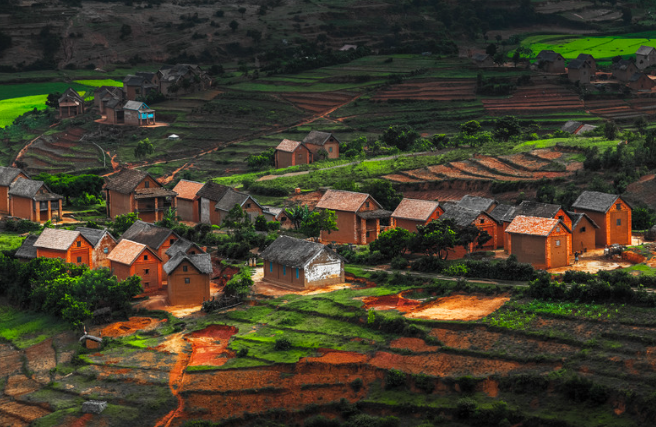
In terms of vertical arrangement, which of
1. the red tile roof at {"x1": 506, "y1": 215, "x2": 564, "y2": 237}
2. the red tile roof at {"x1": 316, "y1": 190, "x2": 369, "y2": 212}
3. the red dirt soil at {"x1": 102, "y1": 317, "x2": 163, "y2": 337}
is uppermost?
the red tile roof at {"x1": 316, "y1": 190, "x2": 369, "y2": 212}

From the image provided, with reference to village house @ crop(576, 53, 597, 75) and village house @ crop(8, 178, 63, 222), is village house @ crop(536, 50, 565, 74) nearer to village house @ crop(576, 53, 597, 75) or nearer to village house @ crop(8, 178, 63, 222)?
village house @ crop(576, 53, 597, 75)

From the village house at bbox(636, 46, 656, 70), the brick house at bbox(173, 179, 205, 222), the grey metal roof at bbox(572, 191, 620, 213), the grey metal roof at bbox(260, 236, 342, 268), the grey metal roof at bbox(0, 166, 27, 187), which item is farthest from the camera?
the village house at bbox(636, 46, 656, 70)

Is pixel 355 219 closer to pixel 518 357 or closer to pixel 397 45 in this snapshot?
pixel 518 357

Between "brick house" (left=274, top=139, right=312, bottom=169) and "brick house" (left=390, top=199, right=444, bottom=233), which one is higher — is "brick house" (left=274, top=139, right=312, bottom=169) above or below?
above

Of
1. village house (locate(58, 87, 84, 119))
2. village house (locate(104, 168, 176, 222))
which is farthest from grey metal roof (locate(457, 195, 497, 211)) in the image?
village house (locate(58, 87, 84, 119))

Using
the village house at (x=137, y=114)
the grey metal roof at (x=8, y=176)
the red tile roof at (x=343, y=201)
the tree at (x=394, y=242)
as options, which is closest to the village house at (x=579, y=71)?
the village house at (x=137, y=114)

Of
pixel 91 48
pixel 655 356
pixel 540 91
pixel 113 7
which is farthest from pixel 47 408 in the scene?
pixel 113 7
